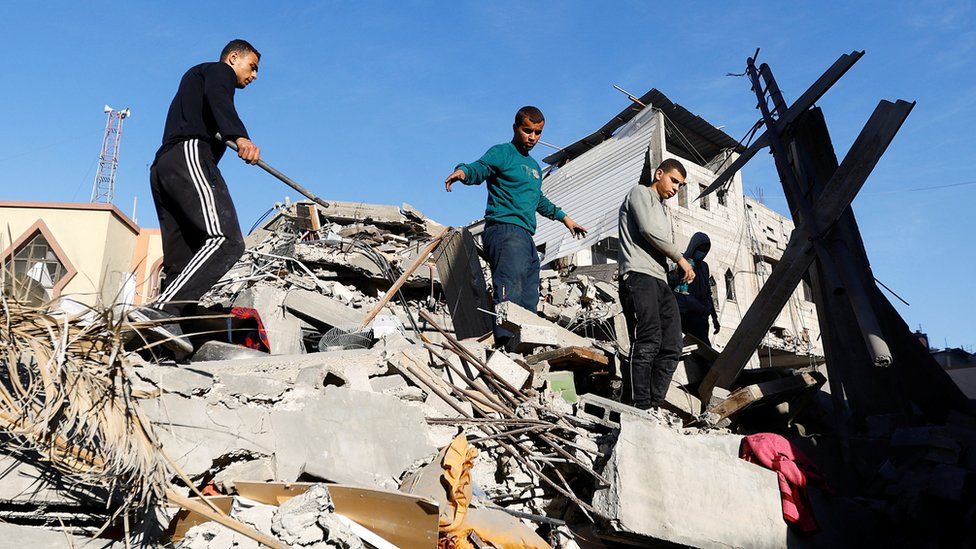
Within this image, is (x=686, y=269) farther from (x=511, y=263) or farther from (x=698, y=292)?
(x=698, y=292)

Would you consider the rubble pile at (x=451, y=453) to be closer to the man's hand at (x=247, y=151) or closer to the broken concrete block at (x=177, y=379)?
the broken concrete block at (x=177, y=379)

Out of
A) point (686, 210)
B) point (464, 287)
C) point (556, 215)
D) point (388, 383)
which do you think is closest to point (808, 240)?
point (556, 215)

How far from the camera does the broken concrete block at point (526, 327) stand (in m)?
5.68

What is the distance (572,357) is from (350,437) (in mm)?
2267

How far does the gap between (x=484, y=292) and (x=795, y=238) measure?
103 inches

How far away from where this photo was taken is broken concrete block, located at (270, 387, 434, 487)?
3645 millimetres

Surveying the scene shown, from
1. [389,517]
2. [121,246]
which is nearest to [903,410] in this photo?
[389,517]

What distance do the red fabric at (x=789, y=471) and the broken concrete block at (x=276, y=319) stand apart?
3779 mm

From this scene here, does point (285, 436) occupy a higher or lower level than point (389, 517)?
higher

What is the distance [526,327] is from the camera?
18.7ft

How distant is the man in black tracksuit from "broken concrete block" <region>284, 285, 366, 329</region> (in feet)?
8.53

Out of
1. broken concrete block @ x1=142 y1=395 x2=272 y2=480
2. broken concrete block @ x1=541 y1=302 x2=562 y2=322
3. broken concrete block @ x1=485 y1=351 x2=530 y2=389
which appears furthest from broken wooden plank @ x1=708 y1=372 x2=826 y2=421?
broken concrete block @ x1=142 y1=395 x2=272 y2=480

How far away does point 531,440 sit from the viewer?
4352 millimetres

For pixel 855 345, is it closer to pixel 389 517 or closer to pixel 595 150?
pixel 389 517
